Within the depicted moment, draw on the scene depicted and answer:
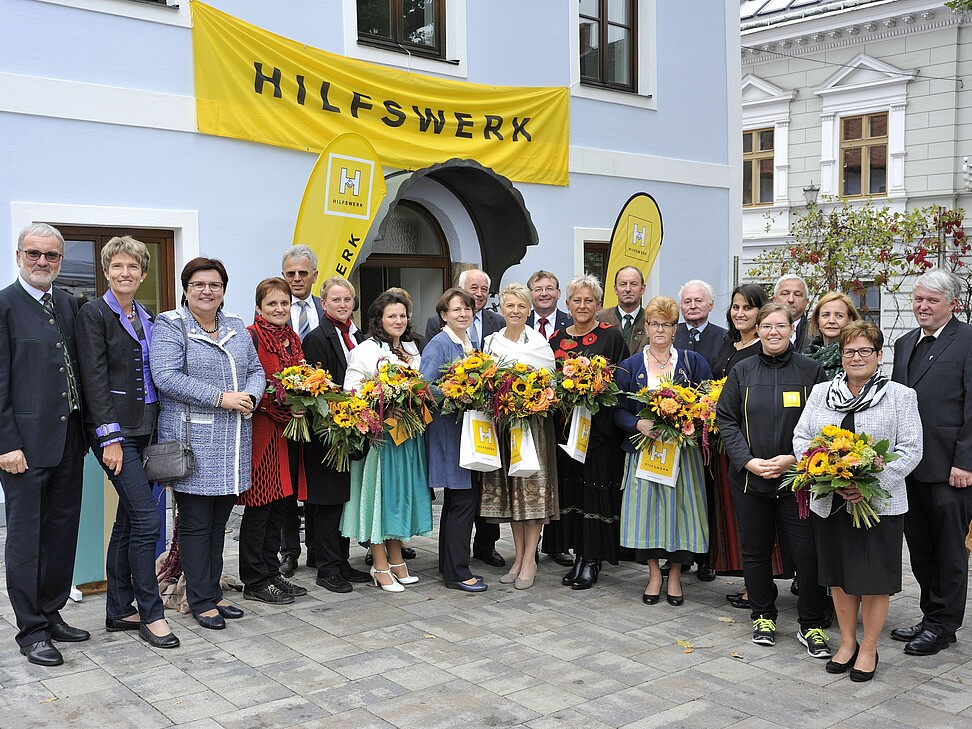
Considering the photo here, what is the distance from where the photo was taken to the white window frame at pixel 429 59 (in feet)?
31.0

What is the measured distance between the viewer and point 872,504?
4680 mm

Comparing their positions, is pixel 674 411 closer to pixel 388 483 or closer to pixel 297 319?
pixel 388 483

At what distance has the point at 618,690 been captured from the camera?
455cm

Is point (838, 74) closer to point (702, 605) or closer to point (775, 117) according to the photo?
point (775, 117)

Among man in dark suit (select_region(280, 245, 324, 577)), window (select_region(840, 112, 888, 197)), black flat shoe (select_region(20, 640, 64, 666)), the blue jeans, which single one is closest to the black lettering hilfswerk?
man in dark suit (select_region(280, 245, 324, 577))

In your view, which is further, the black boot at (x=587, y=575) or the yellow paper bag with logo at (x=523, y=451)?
the black boot at (x=587, y=575)

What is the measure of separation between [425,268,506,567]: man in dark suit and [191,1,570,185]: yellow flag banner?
2945mm

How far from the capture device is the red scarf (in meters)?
6.33

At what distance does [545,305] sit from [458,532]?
1906 mm

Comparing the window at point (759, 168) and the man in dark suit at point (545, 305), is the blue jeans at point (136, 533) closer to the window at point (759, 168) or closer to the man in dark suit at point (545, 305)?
the man in dark suit at point (545, 305)

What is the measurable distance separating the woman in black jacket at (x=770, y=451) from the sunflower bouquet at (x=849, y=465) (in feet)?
1.35

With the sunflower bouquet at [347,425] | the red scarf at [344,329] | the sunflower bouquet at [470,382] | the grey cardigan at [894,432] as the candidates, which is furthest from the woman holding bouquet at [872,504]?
the red scarf at [344,329]

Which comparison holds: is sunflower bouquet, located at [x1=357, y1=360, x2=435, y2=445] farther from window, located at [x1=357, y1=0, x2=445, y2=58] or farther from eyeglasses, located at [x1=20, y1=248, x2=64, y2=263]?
window, located at [x1=357, y1=0, x2=445, y2=58]

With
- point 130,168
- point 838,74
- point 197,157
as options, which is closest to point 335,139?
point 197,157
